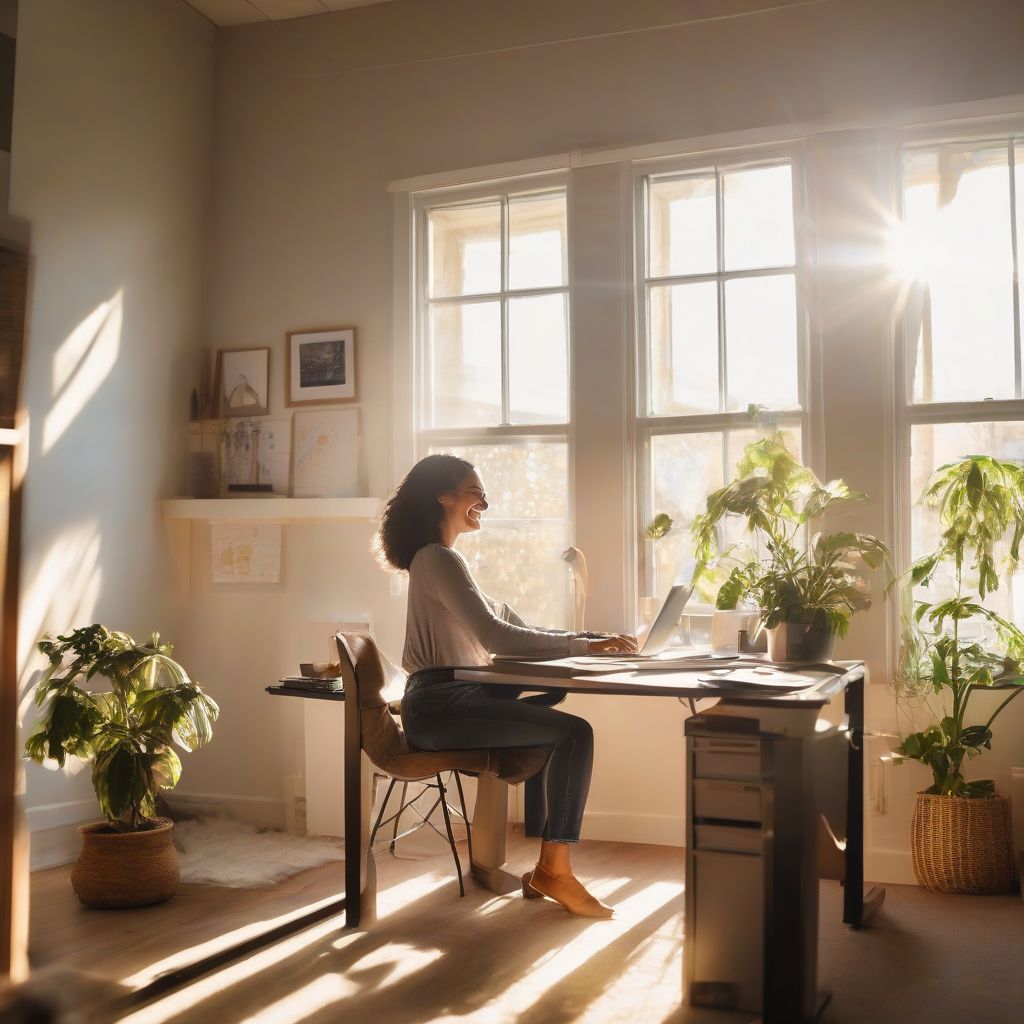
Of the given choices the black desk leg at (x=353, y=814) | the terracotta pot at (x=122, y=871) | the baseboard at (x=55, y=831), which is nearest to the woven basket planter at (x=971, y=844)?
the black desk leg at (x=353, y=814)

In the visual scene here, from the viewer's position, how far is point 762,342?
483cm

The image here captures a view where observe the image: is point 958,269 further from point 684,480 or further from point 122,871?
point 122,871

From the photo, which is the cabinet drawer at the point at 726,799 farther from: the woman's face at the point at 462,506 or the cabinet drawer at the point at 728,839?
the woman's face at the point at 462,506

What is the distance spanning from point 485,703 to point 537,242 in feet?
7.90

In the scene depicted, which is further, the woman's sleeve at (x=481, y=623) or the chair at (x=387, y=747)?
the chair at (x=387, y=747)

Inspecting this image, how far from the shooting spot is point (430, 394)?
17.5ft

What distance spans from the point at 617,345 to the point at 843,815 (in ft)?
7.29

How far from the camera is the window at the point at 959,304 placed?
4492mm

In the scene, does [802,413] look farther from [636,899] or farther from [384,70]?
[384,70]

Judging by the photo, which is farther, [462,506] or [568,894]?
[462,506]

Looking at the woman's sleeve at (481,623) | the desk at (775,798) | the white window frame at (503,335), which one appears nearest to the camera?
the desk at (775,798)

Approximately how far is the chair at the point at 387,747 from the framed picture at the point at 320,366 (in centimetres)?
189

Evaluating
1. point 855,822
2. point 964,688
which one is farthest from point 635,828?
point 964,688

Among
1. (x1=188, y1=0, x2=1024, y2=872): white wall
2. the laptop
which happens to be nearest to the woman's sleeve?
the laptop
